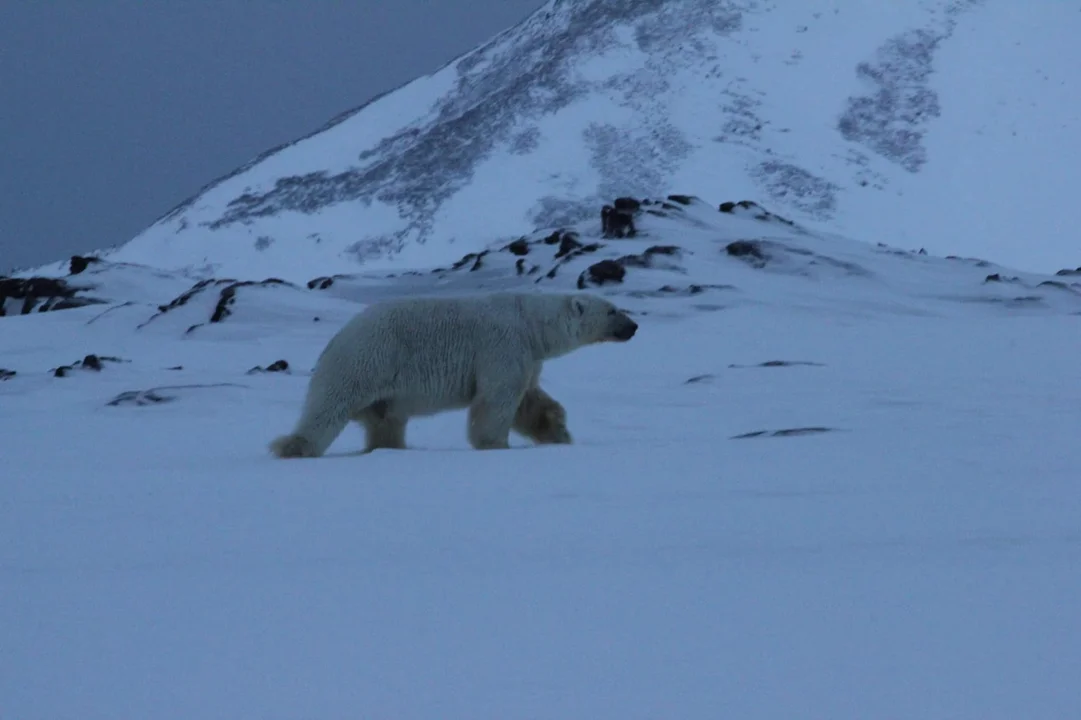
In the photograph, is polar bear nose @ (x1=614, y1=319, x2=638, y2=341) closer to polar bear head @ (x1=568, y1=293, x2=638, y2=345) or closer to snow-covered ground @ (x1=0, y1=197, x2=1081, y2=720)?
polar bear head @ (x1=568, y1=293, x2=638, y2=345)

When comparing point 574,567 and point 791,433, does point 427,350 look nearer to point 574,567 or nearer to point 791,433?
point 791,433

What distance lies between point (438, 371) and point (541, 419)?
2.18 ft

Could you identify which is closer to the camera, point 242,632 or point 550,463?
point 242,632

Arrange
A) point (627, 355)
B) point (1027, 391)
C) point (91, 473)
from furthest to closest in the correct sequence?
1. point (627, 355)
2. point (1027, 391)
3. point (91, 473)

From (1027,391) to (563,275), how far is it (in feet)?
32.6

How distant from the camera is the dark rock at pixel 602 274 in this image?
1523 centimetres

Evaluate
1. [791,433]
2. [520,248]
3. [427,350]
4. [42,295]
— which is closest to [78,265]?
[42,295]

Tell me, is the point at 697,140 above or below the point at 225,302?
above

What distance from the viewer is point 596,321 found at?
6.71m

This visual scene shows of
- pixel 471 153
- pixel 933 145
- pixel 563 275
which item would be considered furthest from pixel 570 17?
pixel 563 275

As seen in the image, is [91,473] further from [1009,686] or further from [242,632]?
[1009,686]

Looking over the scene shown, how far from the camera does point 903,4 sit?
69.6 m

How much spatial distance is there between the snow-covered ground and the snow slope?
1770 inches

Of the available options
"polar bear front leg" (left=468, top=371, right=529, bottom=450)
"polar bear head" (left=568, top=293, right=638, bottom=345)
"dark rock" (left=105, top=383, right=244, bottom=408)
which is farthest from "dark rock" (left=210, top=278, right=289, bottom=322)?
"polar bear front leg" (left=468, top=371, right=529, bottom=450)
